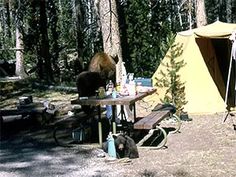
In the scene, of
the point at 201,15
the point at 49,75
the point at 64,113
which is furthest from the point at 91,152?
the point at 49,75

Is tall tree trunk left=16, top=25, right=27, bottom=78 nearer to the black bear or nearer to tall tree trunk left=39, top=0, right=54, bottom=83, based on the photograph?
tall tree trunk left=39, top=0, right=54, bottom=83

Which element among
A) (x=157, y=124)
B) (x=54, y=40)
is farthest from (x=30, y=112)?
(x=54, y=40)

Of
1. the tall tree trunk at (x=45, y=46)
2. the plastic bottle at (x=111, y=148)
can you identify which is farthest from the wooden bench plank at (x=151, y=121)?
the tall tree trunk at (x=45, y=46)

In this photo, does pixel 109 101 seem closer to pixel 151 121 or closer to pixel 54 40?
pixel 151 121

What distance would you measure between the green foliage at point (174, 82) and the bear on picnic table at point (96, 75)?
154 cm

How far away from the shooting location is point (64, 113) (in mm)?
11445

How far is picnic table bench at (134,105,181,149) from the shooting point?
282 inches

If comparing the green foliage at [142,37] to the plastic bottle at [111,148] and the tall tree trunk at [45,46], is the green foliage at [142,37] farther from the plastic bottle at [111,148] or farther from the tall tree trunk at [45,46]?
the plastic bottle at [111,148]

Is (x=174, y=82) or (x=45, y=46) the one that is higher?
(x=45, y=46)

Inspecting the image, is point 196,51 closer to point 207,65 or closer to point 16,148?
point 207,65

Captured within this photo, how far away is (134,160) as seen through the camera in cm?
671

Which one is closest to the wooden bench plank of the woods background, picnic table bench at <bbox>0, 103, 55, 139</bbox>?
the woods background

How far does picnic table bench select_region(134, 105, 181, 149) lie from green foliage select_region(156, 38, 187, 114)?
0.77m

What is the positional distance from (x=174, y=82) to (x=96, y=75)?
6.67 ft
